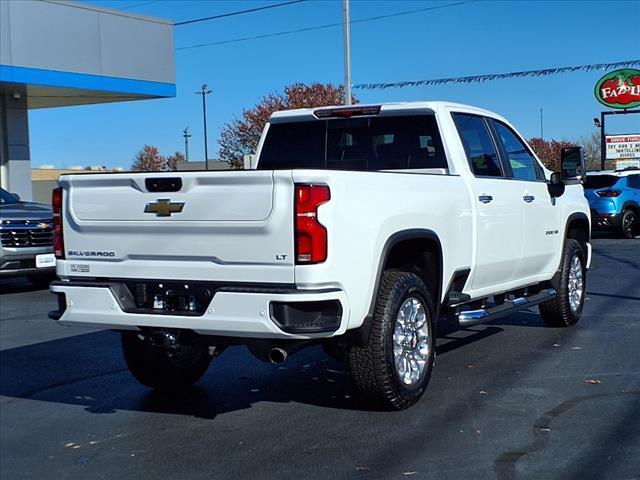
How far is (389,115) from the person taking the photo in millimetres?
6945

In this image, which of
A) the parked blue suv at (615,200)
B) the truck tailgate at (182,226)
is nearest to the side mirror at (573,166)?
the truck tailgate at (182,226)

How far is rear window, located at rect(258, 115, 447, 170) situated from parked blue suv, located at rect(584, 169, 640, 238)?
14145 millimetres

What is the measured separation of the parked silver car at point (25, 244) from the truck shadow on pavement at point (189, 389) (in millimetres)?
3891

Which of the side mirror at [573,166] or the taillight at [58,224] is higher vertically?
the side mirror at [573,166]

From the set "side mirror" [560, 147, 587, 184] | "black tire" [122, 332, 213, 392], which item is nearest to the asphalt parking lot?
"black tire" [122, 332, 213, 392]

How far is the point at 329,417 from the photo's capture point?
563 cm

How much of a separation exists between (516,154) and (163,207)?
3.84 metres

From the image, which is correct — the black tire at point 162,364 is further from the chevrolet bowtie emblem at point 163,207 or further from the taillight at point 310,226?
the taillight at point 310,226

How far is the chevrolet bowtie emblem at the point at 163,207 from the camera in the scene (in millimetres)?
5086

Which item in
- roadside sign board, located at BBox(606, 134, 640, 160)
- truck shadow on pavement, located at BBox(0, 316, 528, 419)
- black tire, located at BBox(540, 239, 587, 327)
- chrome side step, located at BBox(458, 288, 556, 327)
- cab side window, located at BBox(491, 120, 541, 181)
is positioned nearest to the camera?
truck shadow on pavement, located at BBox(0, 316, 528, 419)

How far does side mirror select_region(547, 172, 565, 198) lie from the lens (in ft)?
26.1

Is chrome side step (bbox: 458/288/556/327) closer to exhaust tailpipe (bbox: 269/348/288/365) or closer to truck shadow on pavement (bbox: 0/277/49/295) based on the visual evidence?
exhaust tailpipe (bbox: 269/348/288/365)

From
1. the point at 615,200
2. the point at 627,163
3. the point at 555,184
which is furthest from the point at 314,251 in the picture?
the point at 627,163

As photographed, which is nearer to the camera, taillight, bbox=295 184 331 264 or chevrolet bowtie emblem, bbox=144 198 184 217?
taillight, bbox=295 184 331 264
